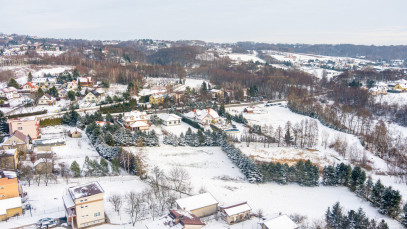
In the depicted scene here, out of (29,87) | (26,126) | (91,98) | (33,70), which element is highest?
(33,70)

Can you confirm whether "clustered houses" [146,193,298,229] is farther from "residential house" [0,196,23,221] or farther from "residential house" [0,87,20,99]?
"residential house" [0,87,20,99]

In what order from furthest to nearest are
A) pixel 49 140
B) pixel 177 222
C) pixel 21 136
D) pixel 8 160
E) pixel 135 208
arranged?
pixel 49 140, pixel 21 136, pixel 8 160, pixel 135 208, pixel 177 222

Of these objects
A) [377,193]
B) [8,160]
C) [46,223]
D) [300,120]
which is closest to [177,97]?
[300,120]

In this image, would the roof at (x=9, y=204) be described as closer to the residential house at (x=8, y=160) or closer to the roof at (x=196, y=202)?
the residential house at (x=8, y=160)

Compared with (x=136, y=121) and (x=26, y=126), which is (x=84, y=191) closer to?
(x=26, y=126)

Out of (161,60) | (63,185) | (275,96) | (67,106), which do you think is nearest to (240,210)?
(63,185)

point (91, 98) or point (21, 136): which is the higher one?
point (91, 98)

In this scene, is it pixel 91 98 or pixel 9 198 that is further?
pixel 91 98
